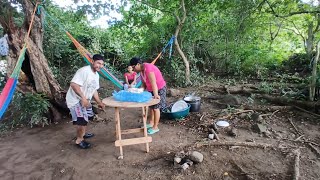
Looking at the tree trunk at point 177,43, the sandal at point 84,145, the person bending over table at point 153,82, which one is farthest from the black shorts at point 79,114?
the tree trunk at point 177,43

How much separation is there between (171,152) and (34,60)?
8.40 ft

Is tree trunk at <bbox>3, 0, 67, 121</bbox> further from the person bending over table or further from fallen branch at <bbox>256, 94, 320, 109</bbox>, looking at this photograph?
fallen branch at <bbox>256, 94, 320, 109</bbox>

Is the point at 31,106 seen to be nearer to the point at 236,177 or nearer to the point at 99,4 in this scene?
the point at 99,4

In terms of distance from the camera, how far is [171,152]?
94.6 inches

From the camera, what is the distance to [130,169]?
2145mm

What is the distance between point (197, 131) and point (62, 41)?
4104 mm

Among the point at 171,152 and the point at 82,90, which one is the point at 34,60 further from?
the point at 171,152

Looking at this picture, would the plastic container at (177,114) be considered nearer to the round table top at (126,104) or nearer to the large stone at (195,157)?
the round table top at (126,104)

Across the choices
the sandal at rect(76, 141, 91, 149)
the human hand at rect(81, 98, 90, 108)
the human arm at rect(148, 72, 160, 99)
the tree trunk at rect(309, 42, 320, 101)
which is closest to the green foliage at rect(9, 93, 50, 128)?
the sandal at rect(76, 141, 91, 149)

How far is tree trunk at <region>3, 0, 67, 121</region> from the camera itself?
3.21 metres

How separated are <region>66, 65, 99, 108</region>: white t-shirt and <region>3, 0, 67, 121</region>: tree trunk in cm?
135

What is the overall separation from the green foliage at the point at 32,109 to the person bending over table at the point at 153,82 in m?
1.70

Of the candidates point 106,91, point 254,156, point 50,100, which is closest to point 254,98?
point 254,156

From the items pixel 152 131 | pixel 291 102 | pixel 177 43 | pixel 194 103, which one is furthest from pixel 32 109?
pixel 291 102
